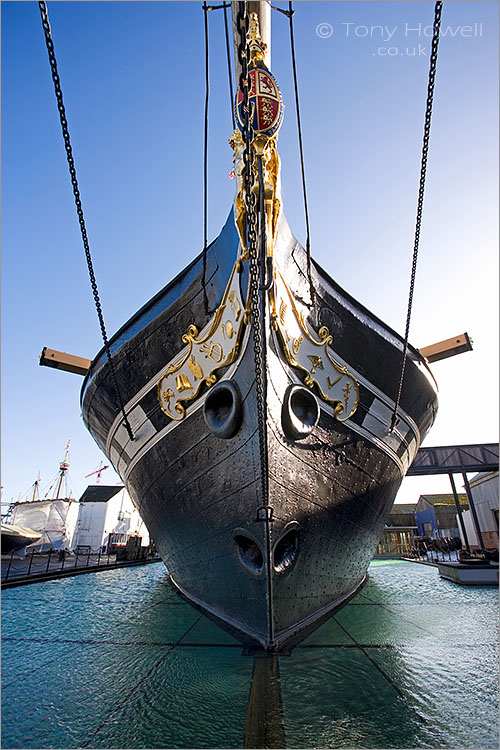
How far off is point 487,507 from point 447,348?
56.1ft

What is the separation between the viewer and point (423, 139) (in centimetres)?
232

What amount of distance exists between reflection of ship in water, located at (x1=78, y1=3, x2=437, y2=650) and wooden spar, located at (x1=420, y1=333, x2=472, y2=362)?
1.08 meters

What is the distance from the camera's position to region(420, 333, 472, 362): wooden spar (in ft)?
18.3

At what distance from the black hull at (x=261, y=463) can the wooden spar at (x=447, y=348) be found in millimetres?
817

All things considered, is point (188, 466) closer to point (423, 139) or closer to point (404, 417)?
point (404, 417)

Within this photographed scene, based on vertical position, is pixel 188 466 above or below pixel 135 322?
below

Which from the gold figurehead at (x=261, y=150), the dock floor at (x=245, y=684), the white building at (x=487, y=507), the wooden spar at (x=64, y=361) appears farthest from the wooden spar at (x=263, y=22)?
the white building at (x=487, y=507)

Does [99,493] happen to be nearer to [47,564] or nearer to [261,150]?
[47,564]

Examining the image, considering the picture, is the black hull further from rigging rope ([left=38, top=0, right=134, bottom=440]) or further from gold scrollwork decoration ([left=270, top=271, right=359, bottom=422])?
rigging rope ([left=38, top=0, right=134, bottom=440])

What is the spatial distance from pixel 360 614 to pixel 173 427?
320cm

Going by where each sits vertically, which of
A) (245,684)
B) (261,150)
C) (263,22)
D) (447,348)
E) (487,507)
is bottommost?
(245,684)

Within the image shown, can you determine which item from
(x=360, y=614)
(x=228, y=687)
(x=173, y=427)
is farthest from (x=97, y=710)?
(x=360, y=614)

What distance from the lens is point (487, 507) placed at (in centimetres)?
1848

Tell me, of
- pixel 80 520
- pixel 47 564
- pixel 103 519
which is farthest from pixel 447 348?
pixel 80 520
